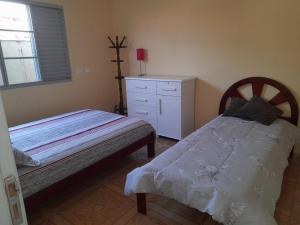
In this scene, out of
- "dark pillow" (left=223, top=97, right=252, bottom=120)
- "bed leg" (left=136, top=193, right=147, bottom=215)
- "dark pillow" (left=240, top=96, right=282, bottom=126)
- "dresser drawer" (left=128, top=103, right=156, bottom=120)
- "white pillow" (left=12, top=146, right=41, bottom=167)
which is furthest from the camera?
"dresser drawer" (left=128, top=103, right=156, bottom=120)

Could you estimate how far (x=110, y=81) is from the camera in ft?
14.5

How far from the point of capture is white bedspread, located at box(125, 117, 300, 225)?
140cm

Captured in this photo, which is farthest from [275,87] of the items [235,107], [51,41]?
[51,41]

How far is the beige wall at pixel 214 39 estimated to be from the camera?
264cm

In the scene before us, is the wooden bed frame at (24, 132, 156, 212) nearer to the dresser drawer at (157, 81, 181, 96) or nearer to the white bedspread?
the white bedspread

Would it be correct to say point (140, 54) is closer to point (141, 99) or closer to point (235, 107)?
point (141, 99)

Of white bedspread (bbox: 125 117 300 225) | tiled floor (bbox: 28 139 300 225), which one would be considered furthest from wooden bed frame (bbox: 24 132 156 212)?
white bedspread (bbox: 125 117 300 225)

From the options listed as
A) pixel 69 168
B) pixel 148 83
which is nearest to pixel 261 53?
pixel 148 83

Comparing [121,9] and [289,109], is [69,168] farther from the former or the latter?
[121,9]

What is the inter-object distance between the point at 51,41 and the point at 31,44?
290 millimetres

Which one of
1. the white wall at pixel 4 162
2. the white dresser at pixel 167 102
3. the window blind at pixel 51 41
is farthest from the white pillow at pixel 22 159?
the white dresser at pixel 167 102

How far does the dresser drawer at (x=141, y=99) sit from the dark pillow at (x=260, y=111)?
4.41 ft

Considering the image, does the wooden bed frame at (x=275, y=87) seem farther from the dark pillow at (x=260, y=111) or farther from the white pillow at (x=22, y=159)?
the white pillow at (x=22, y=159)

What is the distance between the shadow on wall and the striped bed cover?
1.04 m
